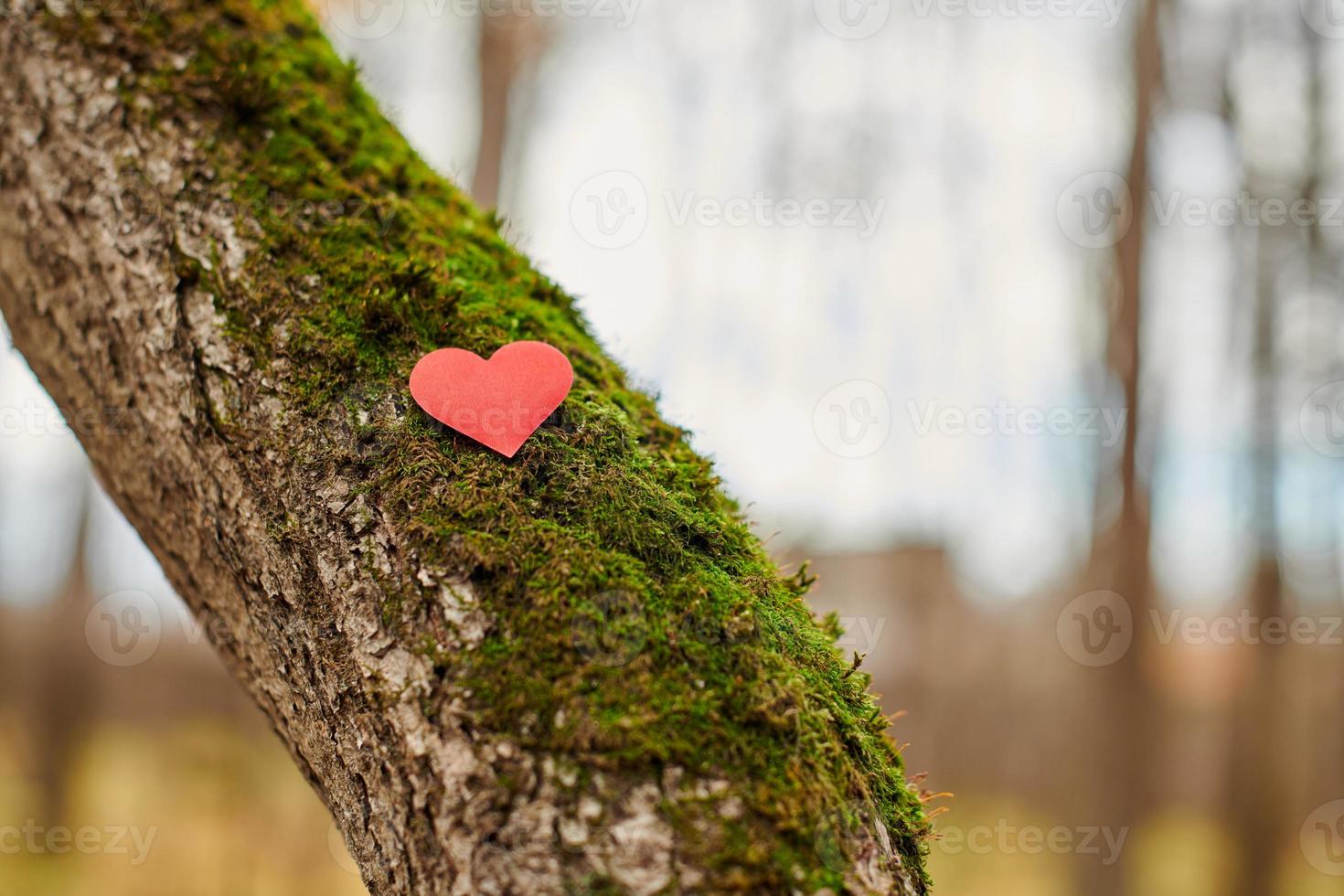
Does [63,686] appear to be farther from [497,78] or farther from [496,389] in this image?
[496,389]

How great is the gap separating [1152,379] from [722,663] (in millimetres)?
6344

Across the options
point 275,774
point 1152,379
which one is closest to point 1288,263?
point 1152,379

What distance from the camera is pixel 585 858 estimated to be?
803 millimetres

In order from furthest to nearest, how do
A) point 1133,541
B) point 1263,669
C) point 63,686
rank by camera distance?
point 63,686, point 1263,669, point 1133,541

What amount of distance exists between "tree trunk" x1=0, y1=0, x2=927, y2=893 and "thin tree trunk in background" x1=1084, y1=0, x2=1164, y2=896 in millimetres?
5581

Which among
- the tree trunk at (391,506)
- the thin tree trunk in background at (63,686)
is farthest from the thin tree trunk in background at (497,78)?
the tree trunk at (391,506)

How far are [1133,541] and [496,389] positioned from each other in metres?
5.98

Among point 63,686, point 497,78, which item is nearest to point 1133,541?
point 497,78

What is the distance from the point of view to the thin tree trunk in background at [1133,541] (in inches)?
223

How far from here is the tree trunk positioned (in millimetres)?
842

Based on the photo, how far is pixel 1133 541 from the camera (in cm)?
577

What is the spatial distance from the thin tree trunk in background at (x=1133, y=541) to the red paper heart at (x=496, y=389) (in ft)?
19.2

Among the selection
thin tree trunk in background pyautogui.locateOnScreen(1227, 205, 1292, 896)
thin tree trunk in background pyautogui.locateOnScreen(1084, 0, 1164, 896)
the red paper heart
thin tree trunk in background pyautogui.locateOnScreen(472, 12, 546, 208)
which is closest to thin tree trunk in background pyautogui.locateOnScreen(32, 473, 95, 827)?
thin tree trunk in background pyautogui.locateOnScreen(472, 12, 546, 208)

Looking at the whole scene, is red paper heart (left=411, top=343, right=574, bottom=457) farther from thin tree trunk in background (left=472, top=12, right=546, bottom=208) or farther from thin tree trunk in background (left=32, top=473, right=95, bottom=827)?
thin tree trunk in background (left=32, top=473, right=95, bottom=827)
